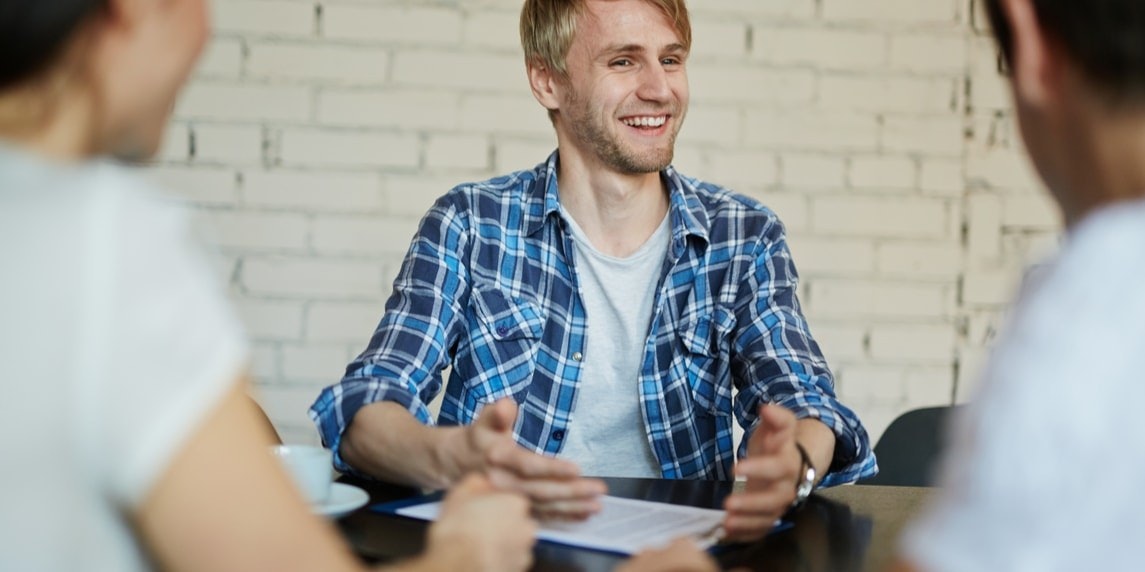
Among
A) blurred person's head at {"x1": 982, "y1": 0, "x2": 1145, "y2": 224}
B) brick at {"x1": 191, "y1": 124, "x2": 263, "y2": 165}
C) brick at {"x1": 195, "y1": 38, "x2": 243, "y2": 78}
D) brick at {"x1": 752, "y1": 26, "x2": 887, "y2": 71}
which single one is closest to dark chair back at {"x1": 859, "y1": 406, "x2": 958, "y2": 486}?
brick at {"x1": 752, "y1": 26, "x2": 887, "y2": 71}

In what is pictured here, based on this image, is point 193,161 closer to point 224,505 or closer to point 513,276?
point 513,276

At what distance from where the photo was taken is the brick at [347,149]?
2.41 m

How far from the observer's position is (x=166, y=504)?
56 centimetres

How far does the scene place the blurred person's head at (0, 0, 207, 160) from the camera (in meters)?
0.57

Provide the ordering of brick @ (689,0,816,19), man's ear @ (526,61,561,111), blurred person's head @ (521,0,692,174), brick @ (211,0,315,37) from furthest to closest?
brick @ (689,0,816,19) < brick @ (211,0,315,37) < man's ear @ (526,61,561,111) < blurred person's head @ (521,0,692,174)

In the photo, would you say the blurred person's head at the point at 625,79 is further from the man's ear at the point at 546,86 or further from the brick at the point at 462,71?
the brick at the point at 462,71

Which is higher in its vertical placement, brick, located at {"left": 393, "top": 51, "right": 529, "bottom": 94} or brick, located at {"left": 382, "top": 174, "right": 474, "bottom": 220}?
brick, located at {"left": 393, "top": 51, "right": 529, "bottom": 94}

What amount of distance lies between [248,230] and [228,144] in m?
0.19

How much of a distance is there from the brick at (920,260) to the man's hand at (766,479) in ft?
4.52

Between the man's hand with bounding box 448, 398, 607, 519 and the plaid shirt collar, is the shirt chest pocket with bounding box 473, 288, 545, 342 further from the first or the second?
the man's hand with bounding box 448, 398, 607, 519

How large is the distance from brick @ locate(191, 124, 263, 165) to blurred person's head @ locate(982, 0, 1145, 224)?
195cm

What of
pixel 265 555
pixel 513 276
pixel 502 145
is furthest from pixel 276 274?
pixel 265 555

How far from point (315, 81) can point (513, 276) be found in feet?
2.76

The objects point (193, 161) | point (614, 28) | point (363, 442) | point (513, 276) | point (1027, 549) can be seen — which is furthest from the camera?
point (193, 161)
